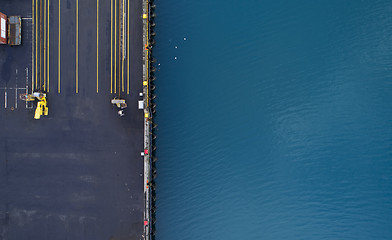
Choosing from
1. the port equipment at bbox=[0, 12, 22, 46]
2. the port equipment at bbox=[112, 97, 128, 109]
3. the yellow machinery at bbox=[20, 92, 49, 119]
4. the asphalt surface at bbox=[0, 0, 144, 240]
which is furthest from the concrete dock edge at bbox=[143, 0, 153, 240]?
the port equipment at bbox=[0, 12, 22, 46]

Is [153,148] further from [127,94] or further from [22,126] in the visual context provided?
[22,126]

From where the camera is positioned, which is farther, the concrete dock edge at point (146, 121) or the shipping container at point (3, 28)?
the concrete dock edge at point (146, 121)

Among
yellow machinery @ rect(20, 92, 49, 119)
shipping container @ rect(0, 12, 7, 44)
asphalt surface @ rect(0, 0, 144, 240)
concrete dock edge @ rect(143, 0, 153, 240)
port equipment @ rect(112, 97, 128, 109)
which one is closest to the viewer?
shipping container @ rect(0, 12, 7, 44)

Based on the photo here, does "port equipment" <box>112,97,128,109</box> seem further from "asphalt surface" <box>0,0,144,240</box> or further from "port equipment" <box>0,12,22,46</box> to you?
"port equipment" <box>0,12,22,46</box>

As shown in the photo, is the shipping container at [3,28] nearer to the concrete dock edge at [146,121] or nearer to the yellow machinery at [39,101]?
the yellow machinery at [39,101]

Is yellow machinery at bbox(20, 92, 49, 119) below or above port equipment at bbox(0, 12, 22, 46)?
below

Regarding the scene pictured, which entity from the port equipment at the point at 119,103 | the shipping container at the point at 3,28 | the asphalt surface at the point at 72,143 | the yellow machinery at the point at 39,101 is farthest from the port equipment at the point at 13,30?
the port equipment at the point at 119,103

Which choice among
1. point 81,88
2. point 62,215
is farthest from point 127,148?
point 62,215
